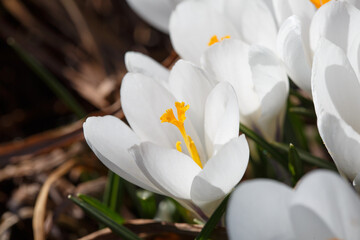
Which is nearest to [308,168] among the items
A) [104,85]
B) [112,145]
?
[112,145]

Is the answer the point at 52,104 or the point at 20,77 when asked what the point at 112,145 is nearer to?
the point at 52,104

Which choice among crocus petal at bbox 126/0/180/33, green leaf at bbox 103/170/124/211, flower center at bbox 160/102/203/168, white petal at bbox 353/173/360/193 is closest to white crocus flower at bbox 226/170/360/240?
white petal at bbox 353/173/360/193

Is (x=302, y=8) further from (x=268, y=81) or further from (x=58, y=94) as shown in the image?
(x=58, y=94)

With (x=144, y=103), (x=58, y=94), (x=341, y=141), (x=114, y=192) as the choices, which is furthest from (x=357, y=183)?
(x=58, y=94)

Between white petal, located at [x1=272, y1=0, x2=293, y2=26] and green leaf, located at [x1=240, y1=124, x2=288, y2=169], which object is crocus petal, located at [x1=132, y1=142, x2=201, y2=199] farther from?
white petal, located at [x1=272, y1=0, x2=293, y2=26]

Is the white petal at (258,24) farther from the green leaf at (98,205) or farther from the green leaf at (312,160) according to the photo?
the green leaf at (98,205)
